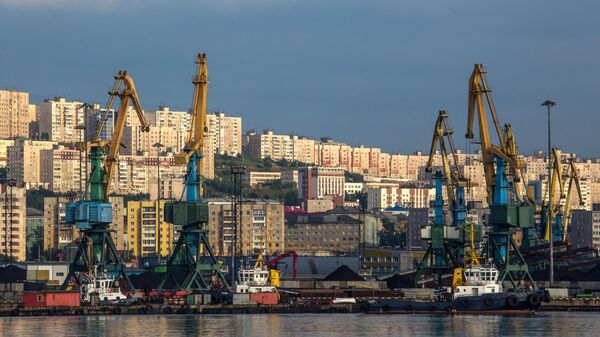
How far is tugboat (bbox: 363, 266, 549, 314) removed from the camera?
110 meters

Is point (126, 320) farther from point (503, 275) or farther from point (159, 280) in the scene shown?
point (503, 275)

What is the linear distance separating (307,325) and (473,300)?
14.1 m

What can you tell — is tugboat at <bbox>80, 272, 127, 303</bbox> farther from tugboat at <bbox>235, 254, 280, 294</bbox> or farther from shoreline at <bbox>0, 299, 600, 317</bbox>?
tugboat at <bbox>235, 254, 280, 294</bbox>

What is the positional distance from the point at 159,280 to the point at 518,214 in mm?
30417

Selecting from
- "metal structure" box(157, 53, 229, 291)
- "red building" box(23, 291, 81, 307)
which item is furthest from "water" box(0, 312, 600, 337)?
"metal structure" box(157, 53, 229, 291)

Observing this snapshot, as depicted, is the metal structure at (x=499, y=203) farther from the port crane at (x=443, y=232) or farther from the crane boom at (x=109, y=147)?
the crane boom at (x=109, y=147)

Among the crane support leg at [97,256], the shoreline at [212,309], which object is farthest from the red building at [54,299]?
the crane support leg at [97,256]

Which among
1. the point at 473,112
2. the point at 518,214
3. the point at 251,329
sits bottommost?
the point at 251,329

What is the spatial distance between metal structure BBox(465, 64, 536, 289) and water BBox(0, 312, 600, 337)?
1744 centimetres

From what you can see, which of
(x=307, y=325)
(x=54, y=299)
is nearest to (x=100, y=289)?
(x=54, y=299)

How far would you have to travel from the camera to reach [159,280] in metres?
134

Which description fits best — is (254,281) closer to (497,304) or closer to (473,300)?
(473,300)

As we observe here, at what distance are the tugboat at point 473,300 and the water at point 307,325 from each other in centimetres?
131

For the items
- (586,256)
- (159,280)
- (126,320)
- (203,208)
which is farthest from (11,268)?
(586,256)
